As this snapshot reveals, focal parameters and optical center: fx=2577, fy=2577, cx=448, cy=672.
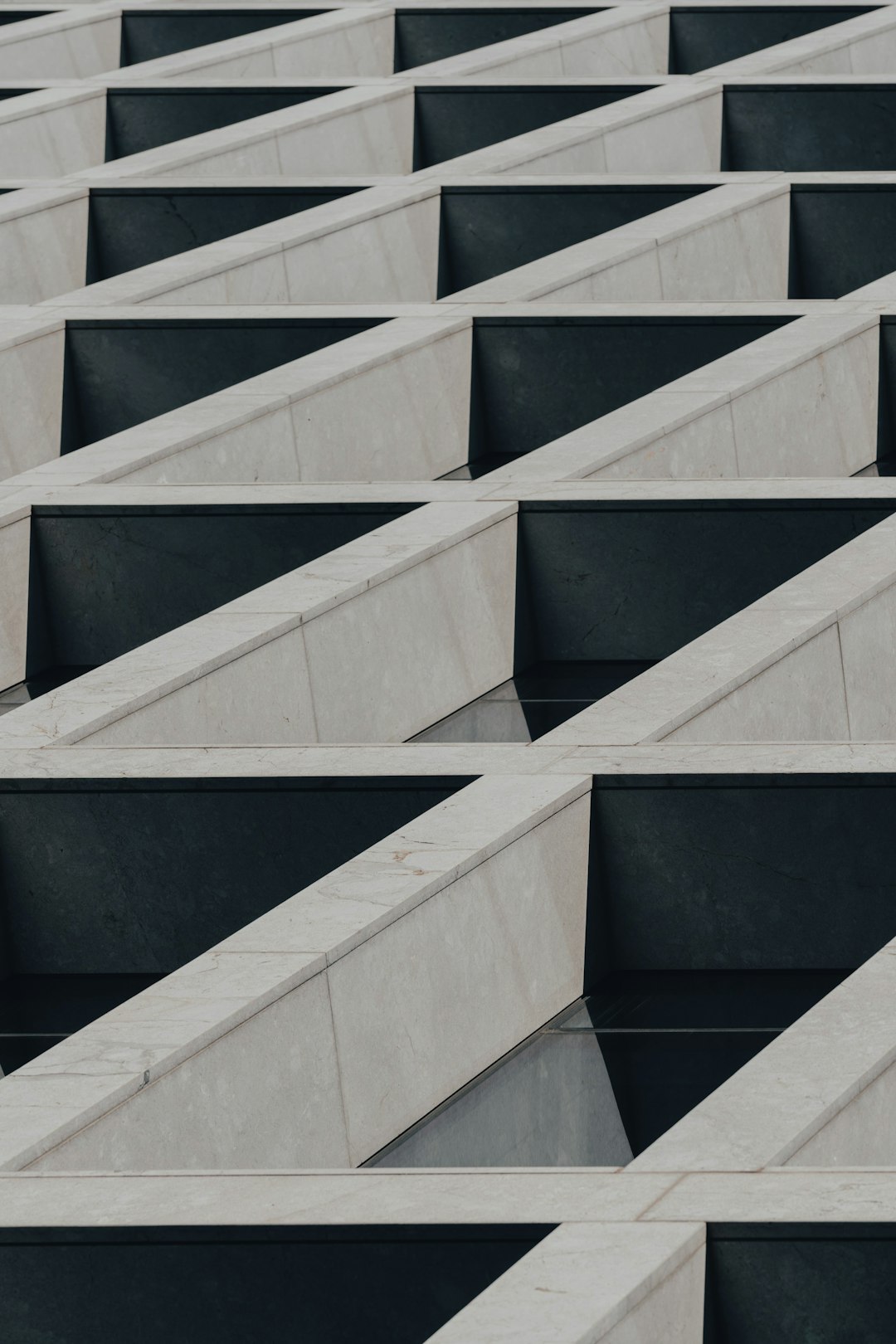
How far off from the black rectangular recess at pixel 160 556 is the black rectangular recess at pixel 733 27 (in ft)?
80.5

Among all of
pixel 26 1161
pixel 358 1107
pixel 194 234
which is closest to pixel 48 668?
pixel 358 1107

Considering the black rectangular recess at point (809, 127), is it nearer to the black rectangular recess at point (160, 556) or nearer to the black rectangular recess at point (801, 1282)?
the black rectangular recess at point (160, 556)

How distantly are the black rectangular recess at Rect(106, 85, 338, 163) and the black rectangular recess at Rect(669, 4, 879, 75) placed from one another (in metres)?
7.24

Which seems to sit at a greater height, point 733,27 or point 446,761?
point 733,27

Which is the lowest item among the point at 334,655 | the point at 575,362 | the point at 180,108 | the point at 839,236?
the point at 334,655

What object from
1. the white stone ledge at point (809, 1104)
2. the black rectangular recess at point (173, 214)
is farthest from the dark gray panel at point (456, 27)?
the white stone ledge at point (809, 1104)

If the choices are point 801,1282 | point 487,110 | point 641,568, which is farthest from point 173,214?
point 801,1282

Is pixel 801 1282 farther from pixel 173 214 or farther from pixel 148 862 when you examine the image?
pixel 173 214

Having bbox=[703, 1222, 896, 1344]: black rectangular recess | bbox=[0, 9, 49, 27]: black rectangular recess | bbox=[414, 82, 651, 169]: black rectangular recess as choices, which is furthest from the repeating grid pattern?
bbox=[0, 9, 49, 27]: black rectangular recess

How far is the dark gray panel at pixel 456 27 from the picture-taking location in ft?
137

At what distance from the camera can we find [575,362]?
2400 centimetres

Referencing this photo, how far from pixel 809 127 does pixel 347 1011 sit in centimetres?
2601

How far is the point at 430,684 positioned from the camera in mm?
17266

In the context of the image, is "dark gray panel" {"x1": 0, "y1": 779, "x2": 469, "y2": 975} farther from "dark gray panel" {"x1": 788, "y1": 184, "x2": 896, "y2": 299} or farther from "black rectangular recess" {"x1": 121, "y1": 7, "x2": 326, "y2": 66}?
"black rectangular recess" {"x1": 121, "y1": 7, "x2": 326, "y2": 66}
